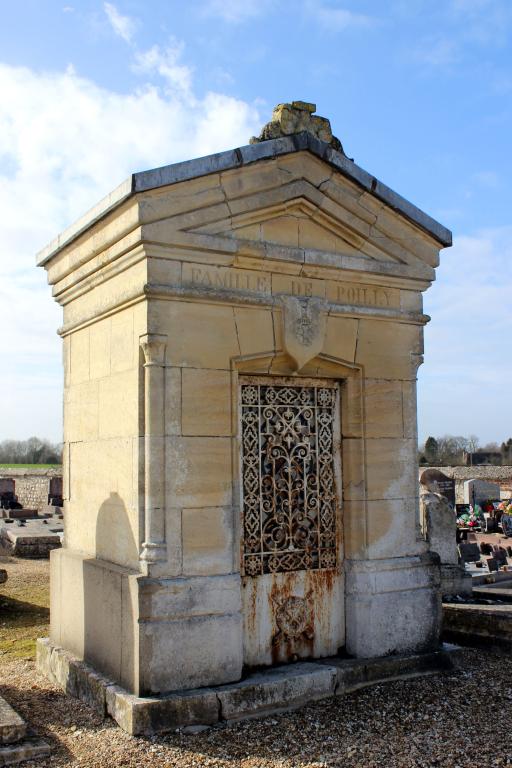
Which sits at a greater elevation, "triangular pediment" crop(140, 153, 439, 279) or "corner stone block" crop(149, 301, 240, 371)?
"triangular pediment" crop(140, 153, 439, 279)

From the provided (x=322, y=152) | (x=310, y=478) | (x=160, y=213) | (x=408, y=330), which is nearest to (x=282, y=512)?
(x=310, y=478)

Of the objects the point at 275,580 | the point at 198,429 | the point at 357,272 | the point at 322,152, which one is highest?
the point at 322,152

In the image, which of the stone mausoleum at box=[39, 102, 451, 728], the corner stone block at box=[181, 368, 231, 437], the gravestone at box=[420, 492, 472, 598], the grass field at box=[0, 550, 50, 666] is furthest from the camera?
the gravestone at box=[420, 492, 472, 598]

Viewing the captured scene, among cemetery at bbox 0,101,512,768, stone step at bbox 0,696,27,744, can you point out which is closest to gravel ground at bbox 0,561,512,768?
cemetery at bbox 0,101,512,768

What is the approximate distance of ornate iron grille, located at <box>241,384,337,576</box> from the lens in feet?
19.5

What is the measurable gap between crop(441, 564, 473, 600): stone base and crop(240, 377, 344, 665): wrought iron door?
11.9 feet

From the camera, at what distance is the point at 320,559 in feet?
20.5

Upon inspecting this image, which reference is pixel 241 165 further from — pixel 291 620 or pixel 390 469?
pixel 291 620

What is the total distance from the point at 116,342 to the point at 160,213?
1130mm

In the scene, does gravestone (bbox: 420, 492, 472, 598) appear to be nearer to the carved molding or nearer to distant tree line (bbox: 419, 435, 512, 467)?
the carved molding

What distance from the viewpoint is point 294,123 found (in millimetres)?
6668

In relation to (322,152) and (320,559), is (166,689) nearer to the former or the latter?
(320,559)

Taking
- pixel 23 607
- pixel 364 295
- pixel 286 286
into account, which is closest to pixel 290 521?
pixel 286 286

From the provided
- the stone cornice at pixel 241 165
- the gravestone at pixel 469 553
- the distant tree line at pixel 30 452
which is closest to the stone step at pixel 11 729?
the stone cornice at pixel 241 165
